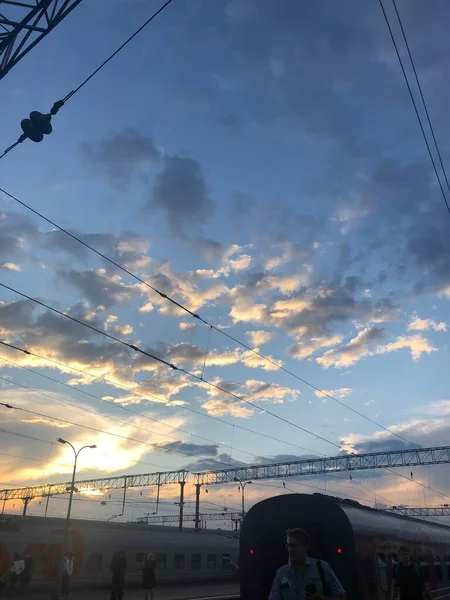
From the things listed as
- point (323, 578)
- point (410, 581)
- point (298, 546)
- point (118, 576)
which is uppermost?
point (298, 546)

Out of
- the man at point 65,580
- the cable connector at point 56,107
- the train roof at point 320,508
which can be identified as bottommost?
the man at point 65,580

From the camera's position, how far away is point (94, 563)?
91.9 ft

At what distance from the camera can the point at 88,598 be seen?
77.8 feet

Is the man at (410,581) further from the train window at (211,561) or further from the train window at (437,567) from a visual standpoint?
the train window at (211,561)

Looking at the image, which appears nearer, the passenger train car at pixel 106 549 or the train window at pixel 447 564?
the train window at pixel 447 564

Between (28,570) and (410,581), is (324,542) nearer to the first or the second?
(410,581)

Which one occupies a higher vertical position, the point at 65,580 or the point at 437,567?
the point at 437,567

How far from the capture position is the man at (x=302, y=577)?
16.8ft

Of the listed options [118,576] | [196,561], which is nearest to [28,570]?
[118,576]

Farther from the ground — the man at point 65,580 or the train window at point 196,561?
the train window at point 196,561

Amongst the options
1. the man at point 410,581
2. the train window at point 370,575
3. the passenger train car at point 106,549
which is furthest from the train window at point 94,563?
the man at point 410,581

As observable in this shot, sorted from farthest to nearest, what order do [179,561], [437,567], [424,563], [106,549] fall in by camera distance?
[179,561], [106,549], [437,567], [424,563]

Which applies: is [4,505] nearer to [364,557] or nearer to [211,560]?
[211,560]

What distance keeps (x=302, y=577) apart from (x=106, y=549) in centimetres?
2685
